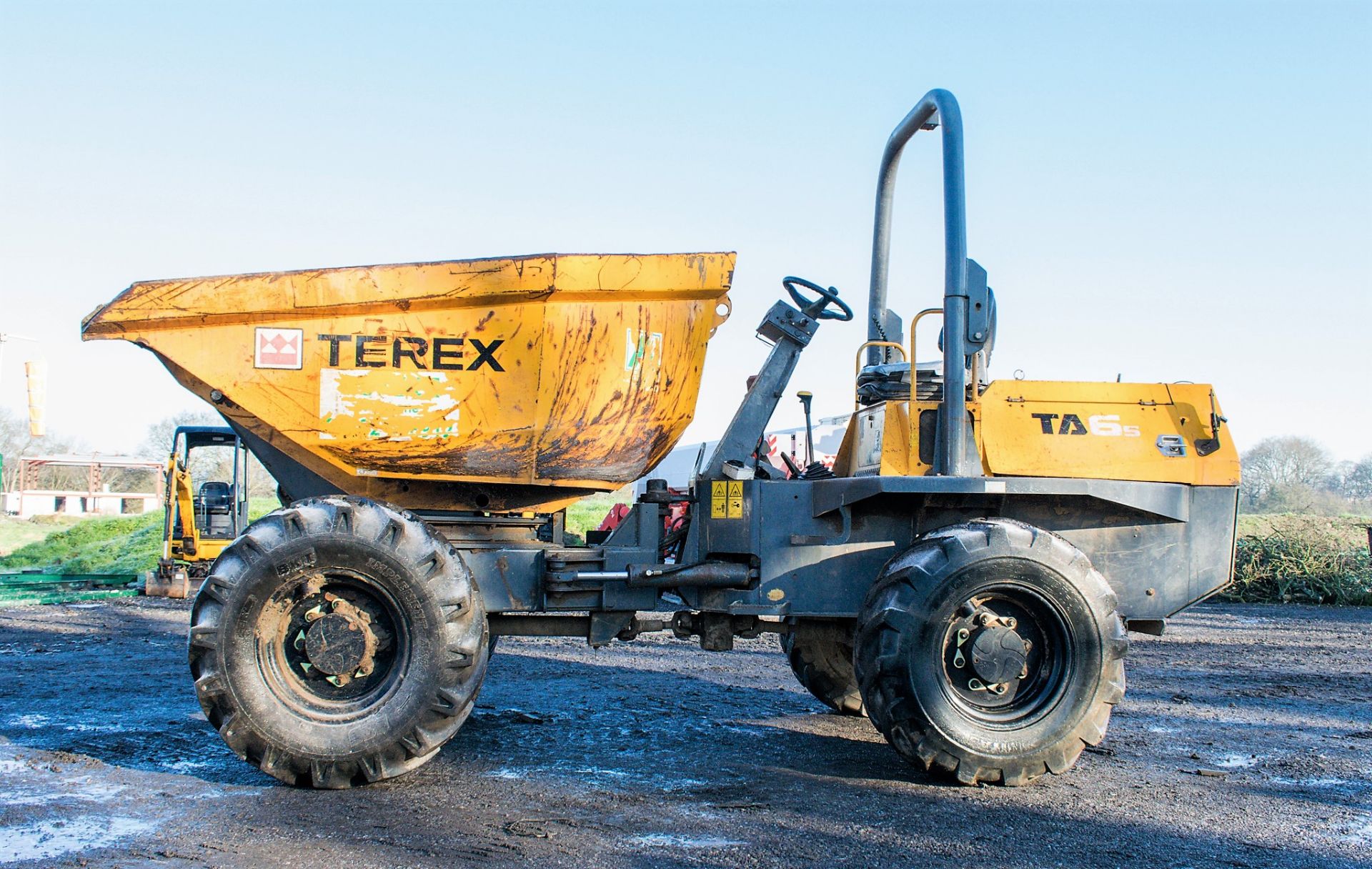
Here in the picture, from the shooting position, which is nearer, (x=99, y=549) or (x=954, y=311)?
(x=954, y=311)

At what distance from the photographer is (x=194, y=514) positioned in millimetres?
17234

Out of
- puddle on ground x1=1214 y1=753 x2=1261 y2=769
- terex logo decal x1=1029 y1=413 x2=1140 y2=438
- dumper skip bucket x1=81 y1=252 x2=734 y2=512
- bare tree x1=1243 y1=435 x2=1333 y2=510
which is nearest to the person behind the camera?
dumper skip bucket x1=81 y1=252 x2=734 y2=512

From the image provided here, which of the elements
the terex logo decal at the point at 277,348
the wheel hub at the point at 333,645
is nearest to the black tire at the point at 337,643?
the wheel hub at the point at 333,645

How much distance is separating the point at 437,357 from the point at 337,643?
1486mm

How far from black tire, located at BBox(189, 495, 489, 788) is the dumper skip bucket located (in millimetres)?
479

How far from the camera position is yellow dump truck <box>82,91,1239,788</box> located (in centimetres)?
489

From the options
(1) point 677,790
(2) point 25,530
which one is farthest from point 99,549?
(1) point 677,790

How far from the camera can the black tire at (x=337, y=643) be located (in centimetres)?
477

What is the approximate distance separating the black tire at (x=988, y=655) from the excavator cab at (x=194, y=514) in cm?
1283

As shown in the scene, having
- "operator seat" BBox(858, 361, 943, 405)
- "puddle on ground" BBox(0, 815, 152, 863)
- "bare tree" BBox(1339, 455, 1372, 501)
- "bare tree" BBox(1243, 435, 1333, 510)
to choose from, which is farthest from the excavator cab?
"bare tree" BBox(1339, 455, 1372, 501)

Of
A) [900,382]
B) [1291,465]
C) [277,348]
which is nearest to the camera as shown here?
[277,348]

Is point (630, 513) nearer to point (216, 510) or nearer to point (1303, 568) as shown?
point (216, 510)

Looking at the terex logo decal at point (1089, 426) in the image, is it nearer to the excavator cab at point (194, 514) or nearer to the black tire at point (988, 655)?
the black tire at point (988, 655)

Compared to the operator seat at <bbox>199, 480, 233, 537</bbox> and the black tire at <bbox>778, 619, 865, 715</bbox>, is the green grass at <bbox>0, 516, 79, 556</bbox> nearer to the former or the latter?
the operator seat at <bbox>199, 480, 233, 537</bbox>
